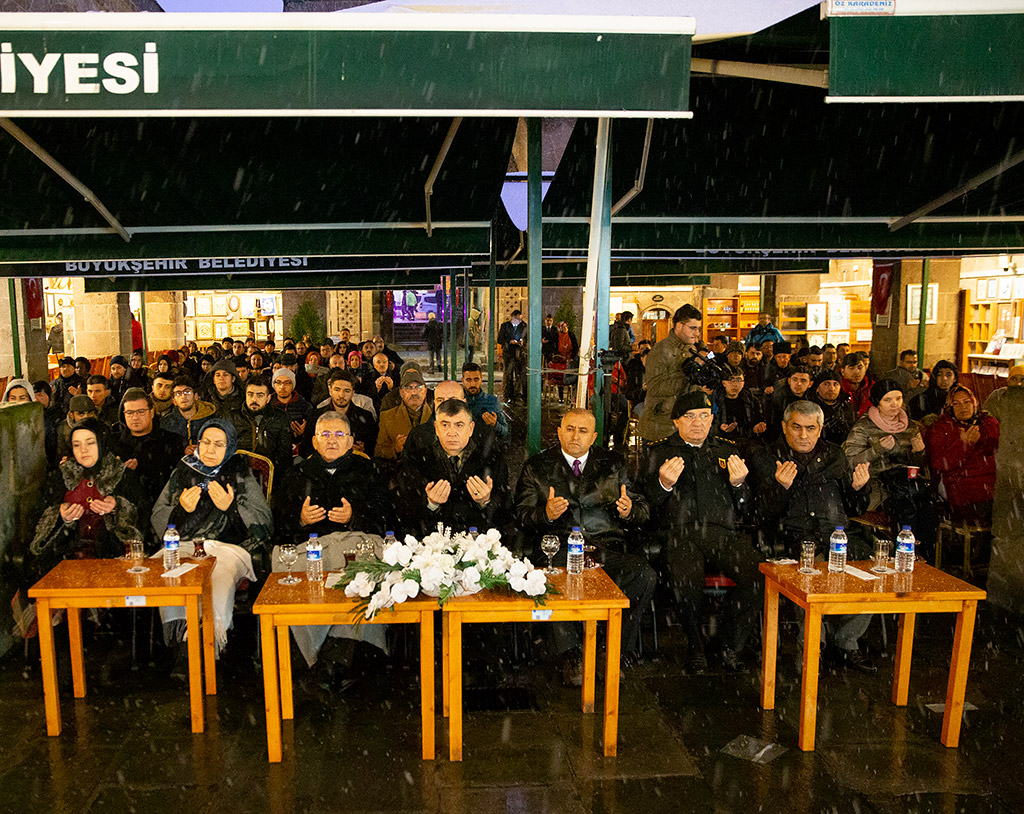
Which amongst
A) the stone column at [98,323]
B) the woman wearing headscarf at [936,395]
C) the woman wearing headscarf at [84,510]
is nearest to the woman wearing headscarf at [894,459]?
the woman wearing headscarf at [936,395]

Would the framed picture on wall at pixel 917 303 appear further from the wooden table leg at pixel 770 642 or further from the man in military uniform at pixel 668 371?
the wooden table leg at pixel 770 642

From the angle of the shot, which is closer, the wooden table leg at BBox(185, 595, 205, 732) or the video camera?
the wooden table leg at BBox(185, 595, 205, 732)

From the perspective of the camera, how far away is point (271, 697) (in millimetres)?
3967

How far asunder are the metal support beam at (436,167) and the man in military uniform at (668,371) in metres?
2.20

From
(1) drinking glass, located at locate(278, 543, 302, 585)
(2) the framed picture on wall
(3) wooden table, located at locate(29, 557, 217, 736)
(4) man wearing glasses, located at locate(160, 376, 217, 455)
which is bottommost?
(3) wooden table, located at locate(29, 557, 217, 736)

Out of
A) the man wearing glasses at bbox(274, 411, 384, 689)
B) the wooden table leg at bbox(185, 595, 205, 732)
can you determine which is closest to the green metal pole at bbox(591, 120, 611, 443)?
the man wearing glasses at bbox(274, 411, 384, 689)

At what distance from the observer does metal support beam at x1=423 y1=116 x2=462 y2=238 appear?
6.14 metres

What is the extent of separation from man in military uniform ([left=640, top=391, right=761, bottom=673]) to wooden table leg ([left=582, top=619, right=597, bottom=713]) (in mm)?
838

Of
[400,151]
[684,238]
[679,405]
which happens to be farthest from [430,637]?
[684,238]

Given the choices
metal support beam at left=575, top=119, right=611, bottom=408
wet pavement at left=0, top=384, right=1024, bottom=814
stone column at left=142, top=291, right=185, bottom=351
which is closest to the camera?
wet pavement at left=0, top=384, right=1024, bottom=814

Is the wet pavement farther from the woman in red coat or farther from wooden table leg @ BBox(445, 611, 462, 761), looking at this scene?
the woman in red coat

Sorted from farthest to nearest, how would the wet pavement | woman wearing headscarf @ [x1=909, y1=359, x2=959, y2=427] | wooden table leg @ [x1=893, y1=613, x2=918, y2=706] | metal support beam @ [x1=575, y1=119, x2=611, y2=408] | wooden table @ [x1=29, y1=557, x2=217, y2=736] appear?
woman wearing headscarf @ [x1=909, y1=359, x2=959, y2=427], metal support beam @ [x1=575, y1=119, x2=611, y2=408], wooden table leg @ [x1=893, y1=613, x2=918, y2=706], wooden table @ [x1=29, y1=557, x2=217, y2=736], the wet pavement

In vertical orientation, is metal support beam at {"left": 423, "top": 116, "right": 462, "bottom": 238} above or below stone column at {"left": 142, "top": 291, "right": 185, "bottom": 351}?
above

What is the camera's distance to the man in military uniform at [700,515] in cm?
511
